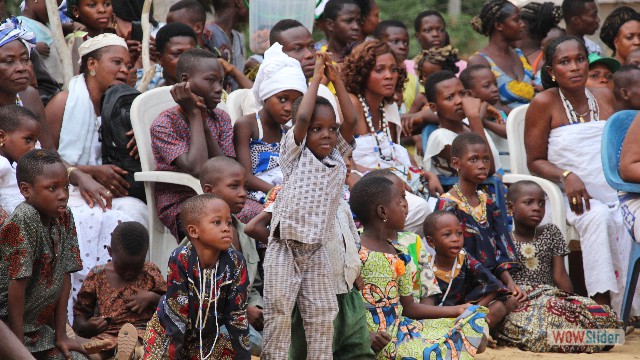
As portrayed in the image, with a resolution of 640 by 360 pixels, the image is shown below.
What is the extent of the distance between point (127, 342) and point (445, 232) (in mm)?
2009

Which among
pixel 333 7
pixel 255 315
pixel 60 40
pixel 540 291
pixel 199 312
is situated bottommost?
pixel 540 291

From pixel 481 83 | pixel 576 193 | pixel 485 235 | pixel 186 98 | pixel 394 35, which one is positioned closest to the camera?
pixel 186 98

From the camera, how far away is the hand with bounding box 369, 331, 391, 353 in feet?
18.1

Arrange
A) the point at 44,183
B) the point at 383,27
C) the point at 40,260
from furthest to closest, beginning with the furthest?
the point at 383,27
the point at 40,260
the point at 44,183

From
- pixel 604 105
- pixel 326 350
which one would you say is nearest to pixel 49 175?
pixel 326 350

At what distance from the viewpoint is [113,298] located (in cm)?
573

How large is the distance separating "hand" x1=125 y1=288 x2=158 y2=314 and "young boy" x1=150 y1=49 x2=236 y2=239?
0.58 metres

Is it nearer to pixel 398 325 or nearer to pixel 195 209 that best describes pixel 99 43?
pixel 195 209

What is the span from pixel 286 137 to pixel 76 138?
195 cm

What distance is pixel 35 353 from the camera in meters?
5.04

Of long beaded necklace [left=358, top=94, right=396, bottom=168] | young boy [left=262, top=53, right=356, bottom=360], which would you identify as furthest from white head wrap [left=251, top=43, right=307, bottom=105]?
young boy [left=262, top=53, right=356, bottom=360]

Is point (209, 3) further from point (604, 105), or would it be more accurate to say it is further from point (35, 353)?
point (35, 353)

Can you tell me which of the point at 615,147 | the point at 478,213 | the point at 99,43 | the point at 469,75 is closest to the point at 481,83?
the point at 469,75

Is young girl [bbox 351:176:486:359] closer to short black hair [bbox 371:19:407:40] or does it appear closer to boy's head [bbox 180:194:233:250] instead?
boy's head [bbox 180:194:233:250]
